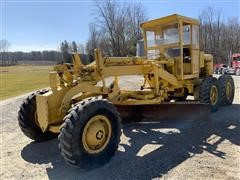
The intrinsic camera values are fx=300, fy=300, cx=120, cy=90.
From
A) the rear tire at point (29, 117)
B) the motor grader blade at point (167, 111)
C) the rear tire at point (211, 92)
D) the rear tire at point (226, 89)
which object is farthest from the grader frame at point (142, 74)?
the rear tire at point (29, 117)

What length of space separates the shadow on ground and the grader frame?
0.69m

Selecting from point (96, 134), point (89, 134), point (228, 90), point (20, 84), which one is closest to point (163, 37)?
point (228, 90)

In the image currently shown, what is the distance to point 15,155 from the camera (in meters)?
6.04

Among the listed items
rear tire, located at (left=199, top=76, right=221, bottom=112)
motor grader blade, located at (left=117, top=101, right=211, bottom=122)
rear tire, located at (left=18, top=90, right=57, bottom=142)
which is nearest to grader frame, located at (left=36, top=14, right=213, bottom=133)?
motor grader blade, located at (left=117, top=101, right=211, bottom=122)

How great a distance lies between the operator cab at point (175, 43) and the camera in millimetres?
7895

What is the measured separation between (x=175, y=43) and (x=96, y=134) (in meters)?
3.94

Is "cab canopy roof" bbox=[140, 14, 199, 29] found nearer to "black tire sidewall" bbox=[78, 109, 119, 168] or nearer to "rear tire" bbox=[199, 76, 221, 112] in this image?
"rear tire" bbox=[199, 76, 221, 112]

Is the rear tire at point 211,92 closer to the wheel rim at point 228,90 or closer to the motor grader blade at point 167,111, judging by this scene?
the motor grader blade at point 167,111

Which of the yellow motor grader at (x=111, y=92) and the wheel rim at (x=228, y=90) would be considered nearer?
the yellow motor grader at (x=111, y=92)

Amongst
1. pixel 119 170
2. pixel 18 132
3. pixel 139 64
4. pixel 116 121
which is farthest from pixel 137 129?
pixel 18 132

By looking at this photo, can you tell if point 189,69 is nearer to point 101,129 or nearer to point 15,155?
point 101,129

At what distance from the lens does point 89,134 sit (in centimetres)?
505

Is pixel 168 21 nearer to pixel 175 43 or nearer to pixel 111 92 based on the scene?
pixel 175 43

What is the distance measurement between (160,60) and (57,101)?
350cm
